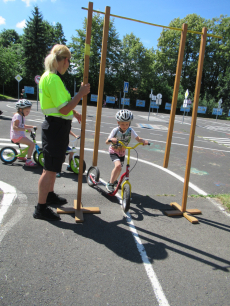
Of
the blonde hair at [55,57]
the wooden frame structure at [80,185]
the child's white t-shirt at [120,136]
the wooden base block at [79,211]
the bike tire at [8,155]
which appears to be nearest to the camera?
the blonde hair at [55,57]

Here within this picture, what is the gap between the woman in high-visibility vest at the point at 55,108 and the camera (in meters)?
2.89

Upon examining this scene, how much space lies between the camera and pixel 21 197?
4.07 m

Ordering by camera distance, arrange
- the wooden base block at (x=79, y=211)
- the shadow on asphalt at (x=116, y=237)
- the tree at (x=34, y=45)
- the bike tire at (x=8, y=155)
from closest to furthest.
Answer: the shadow on asphalt at (x=116, y=237), the wooden base block at (x=79, y=211), the bike tire at (x=8, y=155), the tree at (x=34, y=45)

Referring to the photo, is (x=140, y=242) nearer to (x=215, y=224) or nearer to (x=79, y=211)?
(x=79, y=211)

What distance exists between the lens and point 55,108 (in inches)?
117

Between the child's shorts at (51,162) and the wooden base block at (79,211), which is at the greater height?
the child's shorts at (51,162)

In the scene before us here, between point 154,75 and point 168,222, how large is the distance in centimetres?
5168

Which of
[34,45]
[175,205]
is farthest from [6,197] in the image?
[34,45]

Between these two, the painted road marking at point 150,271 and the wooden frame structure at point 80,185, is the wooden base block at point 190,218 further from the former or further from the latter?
the wooden frame structure at point 80,185

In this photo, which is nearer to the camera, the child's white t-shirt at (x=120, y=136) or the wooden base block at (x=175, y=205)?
the wooden base block at (x=175, y=205)

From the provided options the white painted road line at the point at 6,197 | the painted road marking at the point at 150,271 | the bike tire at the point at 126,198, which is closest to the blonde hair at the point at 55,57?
the bike tire at the point at 126,198

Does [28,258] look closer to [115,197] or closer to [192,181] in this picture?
[115,197]

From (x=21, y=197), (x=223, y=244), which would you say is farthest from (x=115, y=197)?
(x=223, y=244)

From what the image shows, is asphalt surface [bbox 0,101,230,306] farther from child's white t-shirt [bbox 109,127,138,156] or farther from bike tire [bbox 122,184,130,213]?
child's white t-shirt [bbox 109,127,138,156]
